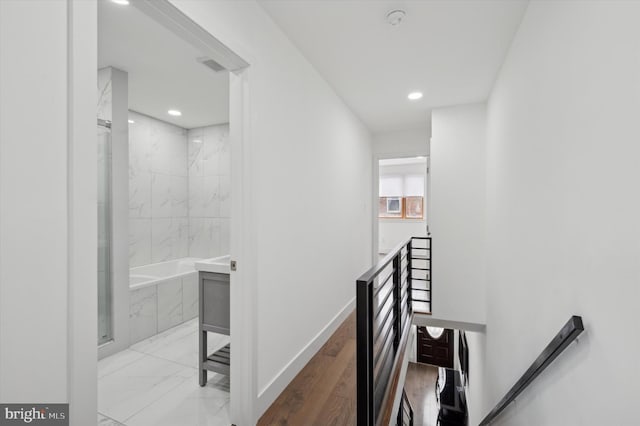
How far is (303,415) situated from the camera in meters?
1.87

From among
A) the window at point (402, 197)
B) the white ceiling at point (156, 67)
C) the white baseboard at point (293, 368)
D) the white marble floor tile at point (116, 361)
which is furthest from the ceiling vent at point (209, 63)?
the window at point (402, 197)

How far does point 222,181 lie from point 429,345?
6.18m

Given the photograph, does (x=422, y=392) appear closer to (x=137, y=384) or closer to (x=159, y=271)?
(x=159, y=271)

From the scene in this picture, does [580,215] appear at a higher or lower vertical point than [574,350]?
higher

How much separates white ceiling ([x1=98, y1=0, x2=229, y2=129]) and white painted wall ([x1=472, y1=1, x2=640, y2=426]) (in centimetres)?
249

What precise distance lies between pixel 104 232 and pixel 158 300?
1.00m

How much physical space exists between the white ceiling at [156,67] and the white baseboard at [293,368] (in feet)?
8.66

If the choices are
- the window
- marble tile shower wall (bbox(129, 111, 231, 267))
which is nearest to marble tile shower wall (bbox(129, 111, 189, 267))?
marble tile shower wall (bbox(129, 111, 231, 267))

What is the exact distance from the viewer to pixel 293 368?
2248 millimetres

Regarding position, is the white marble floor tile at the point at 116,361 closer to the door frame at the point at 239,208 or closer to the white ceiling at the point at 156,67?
the door frame at the point at 239,208

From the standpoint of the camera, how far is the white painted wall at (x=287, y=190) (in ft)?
5.80

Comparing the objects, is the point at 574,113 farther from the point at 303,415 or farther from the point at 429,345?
the point at 429,345

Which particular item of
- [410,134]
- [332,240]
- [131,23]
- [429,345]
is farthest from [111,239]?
[429,345]

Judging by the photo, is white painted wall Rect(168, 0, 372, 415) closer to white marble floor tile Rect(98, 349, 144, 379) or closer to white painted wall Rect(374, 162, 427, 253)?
white marble floor tile Rect(98, 349, 144, 379)
